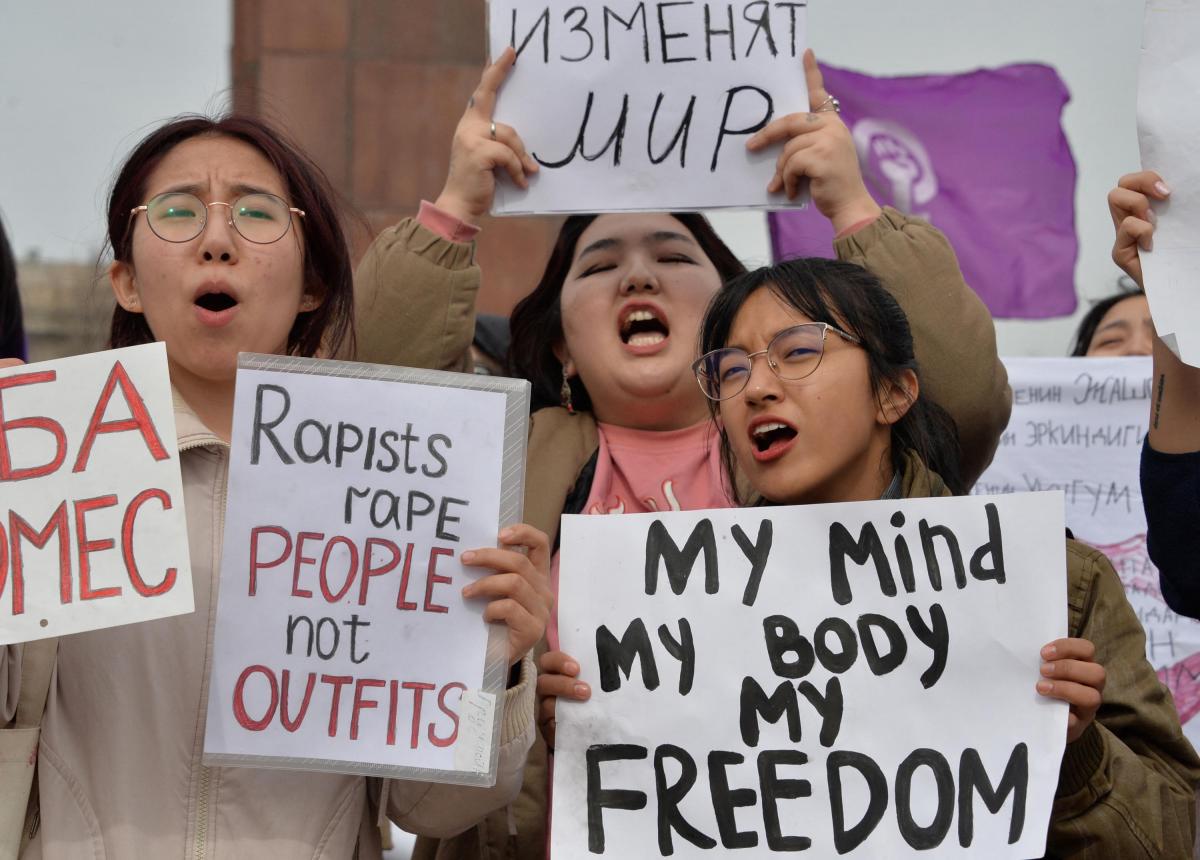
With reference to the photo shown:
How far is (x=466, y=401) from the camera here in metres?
2.21

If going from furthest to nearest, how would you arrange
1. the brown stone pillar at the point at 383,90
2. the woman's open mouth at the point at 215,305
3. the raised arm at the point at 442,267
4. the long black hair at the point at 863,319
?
1. the brown stone pillar at the point at 383,90
2. the raised arm at the point at 442,267
3. the long black hair at the point at 863,319
4. the woman's open mouth at the point at 215,305

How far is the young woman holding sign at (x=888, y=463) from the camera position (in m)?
2.24

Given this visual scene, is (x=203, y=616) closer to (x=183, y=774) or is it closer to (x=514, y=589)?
(x=183, y=774)

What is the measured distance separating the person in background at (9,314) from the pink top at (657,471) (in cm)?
127

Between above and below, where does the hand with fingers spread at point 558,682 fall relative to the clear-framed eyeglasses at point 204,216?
below

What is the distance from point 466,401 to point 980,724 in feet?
2.79

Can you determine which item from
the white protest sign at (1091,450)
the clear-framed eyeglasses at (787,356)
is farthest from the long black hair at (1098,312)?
the clear-framed eyeglasses at (787,356)

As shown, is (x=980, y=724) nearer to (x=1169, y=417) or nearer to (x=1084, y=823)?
(x=1084, y=823)

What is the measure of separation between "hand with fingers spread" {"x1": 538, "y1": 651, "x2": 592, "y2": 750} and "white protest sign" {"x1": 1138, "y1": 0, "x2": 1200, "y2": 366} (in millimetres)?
969

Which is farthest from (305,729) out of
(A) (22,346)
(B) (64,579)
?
(A) (22,346)

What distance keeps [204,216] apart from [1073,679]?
4.73 feet

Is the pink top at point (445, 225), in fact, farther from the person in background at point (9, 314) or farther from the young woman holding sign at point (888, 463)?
the person in background at point (9, 314)

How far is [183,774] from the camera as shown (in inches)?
84.4

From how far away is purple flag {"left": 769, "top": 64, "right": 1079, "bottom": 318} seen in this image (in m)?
5.05
